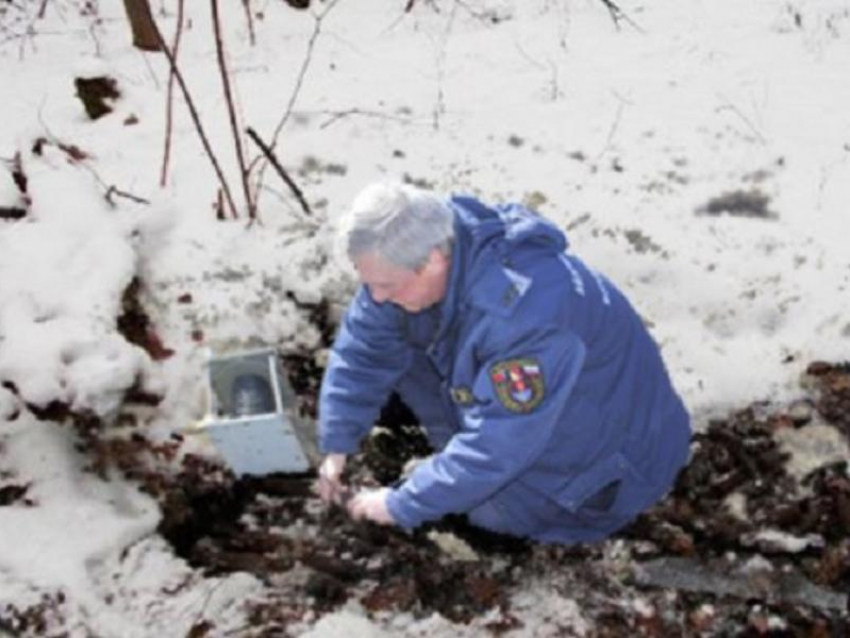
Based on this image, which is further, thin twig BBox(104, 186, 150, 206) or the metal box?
thin twig BBox(104, 186, 150, 206)

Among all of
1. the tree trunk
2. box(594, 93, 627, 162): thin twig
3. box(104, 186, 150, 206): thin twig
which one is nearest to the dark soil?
box(104, 186, 150, 206): thin twig

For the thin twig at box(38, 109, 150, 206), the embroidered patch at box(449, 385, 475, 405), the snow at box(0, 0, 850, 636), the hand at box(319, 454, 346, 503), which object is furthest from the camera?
the thin twig at box(38, 109, 150, 206)

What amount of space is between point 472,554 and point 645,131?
2422 millimetres

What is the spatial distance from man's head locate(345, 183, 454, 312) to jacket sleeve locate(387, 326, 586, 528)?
28 centimetres

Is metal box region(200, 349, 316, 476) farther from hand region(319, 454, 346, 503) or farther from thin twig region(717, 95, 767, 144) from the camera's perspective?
thin twig region(717, 95, 767, 144)

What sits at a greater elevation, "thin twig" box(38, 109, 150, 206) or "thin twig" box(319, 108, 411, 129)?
"thin twig" box(319, 108, 411, 129)

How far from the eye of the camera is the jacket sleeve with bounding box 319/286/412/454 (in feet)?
10.5

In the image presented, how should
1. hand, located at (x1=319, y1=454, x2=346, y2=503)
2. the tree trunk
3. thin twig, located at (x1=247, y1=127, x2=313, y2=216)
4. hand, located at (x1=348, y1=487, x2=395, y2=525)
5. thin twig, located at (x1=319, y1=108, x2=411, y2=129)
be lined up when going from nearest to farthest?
hand, located at (x1=348, y1=487, x2=395, y2=525)
hand, located at (x1=319, y1=454, x2=346, y2=503)
thin twig, located at (x1=247, y1=127, x2=313, y2=216)
thin twig, located at (x1=319, y1=108, x2=411, y2=129)
the tree trunk

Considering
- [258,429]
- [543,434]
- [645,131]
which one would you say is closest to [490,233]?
[543,434]

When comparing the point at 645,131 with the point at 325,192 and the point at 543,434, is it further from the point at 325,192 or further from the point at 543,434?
the point at 543,434

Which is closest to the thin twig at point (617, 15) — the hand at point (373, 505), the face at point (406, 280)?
the face at point (406, 280)

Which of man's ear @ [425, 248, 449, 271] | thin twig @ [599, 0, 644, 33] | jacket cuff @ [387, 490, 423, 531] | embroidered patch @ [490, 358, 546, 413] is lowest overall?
jacket cuff @ [387, 490, 423, 531]

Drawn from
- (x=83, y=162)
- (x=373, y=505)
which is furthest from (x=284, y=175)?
(x=373, y=505)

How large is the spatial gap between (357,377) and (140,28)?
3203mm
